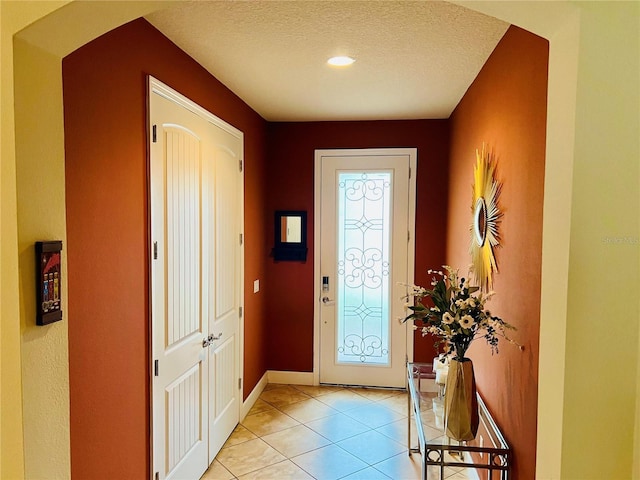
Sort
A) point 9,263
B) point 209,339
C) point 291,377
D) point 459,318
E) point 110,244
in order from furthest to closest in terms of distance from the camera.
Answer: point 291,377 → point 209,339 → point 459,318 → point 110,244 → point 9,263

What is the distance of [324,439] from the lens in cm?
326

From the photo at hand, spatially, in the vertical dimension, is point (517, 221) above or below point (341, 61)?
below

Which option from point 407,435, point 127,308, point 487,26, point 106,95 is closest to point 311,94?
point 487,26

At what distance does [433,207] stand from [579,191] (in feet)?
10.6

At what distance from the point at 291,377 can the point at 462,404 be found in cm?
268

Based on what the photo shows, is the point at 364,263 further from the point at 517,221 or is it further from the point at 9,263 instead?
the point at 9,263

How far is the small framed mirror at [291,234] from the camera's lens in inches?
168

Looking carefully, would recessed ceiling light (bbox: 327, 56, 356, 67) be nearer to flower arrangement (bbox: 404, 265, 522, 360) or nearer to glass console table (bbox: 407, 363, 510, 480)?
flower arrangement (bbox: 404, 265, 522, 360)

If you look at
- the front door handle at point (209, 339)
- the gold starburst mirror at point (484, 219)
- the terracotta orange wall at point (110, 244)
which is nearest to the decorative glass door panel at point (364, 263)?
the gold starburst mirror at point (484, 219)

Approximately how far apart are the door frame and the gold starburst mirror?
1331mm

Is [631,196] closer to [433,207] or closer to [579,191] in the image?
[579,191]

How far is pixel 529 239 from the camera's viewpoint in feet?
5.56

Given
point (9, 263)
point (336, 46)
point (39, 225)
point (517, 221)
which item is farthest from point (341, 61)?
point (9, 263)

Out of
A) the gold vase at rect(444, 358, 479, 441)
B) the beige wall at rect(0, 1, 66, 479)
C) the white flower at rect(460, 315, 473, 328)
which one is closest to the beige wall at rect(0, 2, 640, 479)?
the beige wall at rect(0, 1, 66, 479)
